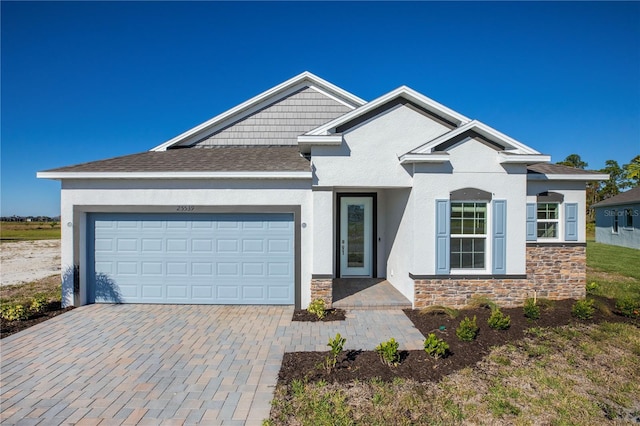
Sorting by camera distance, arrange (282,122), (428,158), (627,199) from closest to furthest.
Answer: (428,158) < (282,122) < (627,199)

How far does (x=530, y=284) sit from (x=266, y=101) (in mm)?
10604

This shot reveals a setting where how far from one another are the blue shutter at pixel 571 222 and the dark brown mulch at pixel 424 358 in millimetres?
2344

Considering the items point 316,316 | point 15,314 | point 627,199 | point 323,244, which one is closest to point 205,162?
point 323,244

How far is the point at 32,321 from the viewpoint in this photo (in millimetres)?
7375

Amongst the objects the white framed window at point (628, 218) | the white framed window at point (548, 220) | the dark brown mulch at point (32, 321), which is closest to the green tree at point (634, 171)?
the white framed window at point (548, 220)

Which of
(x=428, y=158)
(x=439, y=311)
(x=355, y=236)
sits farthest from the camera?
(x=355, y=236)

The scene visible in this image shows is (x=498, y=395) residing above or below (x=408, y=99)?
below

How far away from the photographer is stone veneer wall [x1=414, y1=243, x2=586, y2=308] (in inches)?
314

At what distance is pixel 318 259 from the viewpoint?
26.6 ft

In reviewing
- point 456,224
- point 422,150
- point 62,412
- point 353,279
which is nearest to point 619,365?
point 456,224

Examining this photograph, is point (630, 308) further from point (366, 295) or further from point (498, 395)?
point (366, 295)

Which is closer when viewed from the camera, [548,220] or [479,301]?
[479,301]

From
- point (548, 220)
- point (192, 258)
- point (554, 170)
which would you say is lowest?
point (192, 258)

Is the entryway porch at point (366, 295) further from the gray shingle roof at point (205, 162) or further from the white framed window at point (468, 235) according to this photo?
the gray shingle roof at point (205, 162)
